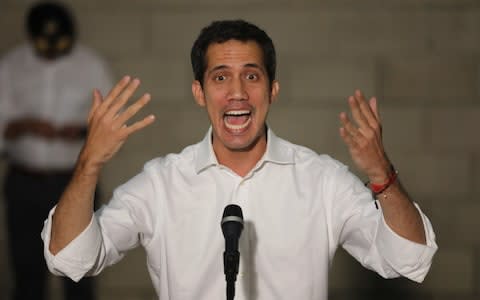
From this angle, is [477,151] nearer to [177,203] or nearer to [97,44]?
[97,44]

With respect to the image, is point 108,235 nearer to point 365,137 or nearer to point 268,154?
point 268,154

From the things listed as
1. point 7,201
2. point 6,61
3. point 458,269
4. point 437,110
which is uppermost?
point 6,61

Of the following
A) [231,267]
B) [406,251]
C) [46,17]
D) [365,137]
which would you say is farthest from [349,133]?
[46,17]

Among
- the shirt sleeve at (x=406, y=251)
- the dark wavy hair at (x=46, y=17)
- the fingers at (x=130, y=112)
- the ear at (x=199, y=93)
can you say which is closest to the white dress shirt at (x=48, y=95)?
the dark wavy hair at (x=46, y=17)

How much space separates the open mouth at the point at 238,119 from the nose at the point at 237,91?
0.12ft

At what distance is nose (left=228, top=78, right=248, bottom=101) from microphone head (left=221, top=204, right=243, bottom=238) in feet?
1.68

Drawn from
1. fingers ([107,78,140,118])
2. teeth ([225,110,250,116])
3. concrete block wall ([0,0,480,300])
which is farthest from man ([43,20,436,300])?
concrete block wall ([0,0,480,300])

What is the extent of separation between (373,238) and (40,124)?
86.6 inches

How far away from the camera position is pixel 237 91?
2059 millimetres

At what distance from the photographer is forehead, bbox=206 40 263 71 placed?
208cm

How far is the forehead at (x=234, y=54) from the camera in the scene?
2.08 m

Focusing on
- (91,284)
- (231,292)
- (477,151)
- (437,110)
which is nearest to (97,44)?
(91,284)

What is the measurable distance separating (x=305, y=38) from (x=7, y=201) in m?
1.63

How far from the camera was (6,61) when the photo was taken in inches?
153
